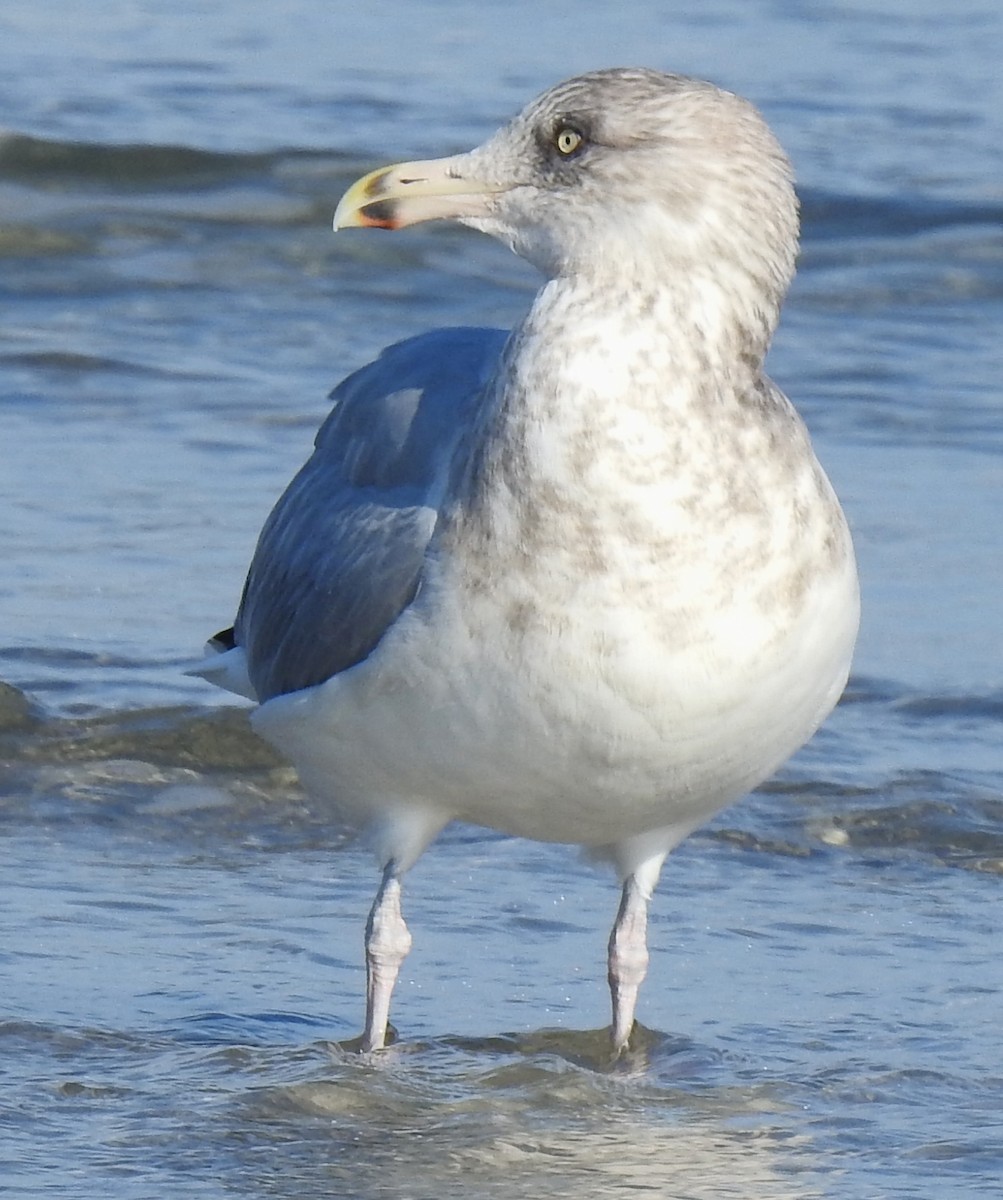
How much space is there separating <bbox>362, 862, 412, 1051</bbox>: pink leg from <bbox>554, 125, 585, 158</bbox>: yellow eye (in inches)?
56.0

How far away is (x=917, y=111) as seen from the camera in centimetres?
1432

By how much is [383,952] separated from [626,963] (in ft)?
1.59

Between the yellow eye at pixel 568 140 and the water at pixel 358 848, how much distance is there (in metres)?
1.70

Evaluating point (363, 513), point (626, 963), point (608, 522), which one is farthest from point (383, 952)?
point (608, 522)

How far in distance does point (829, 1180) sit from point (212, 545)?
413 cm

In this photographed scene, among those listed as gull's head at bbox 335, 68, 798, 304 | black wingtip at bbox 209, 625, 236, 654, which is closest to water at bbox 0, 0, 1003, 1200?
black wingtip at bbox 209, 625, 236, 654

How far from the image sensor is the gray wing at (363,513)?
16.3 ft

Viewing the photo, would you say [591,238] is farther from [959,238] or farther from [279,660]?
[959,238]

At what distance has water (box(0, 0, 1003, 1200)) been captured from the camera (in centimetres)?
476

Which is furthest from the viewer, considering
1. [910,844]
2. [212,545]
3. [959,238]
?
[959,238]

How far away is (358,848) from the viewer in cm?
644

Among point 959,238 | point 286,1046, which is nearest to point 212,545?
point 286,1046

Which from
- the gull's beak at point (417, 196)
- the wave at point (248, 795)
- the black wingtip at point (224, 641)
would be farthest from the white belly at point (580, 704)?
the wave at point (248, 795)

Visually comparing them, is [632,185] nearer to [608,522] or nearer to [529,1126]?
[608,522]
